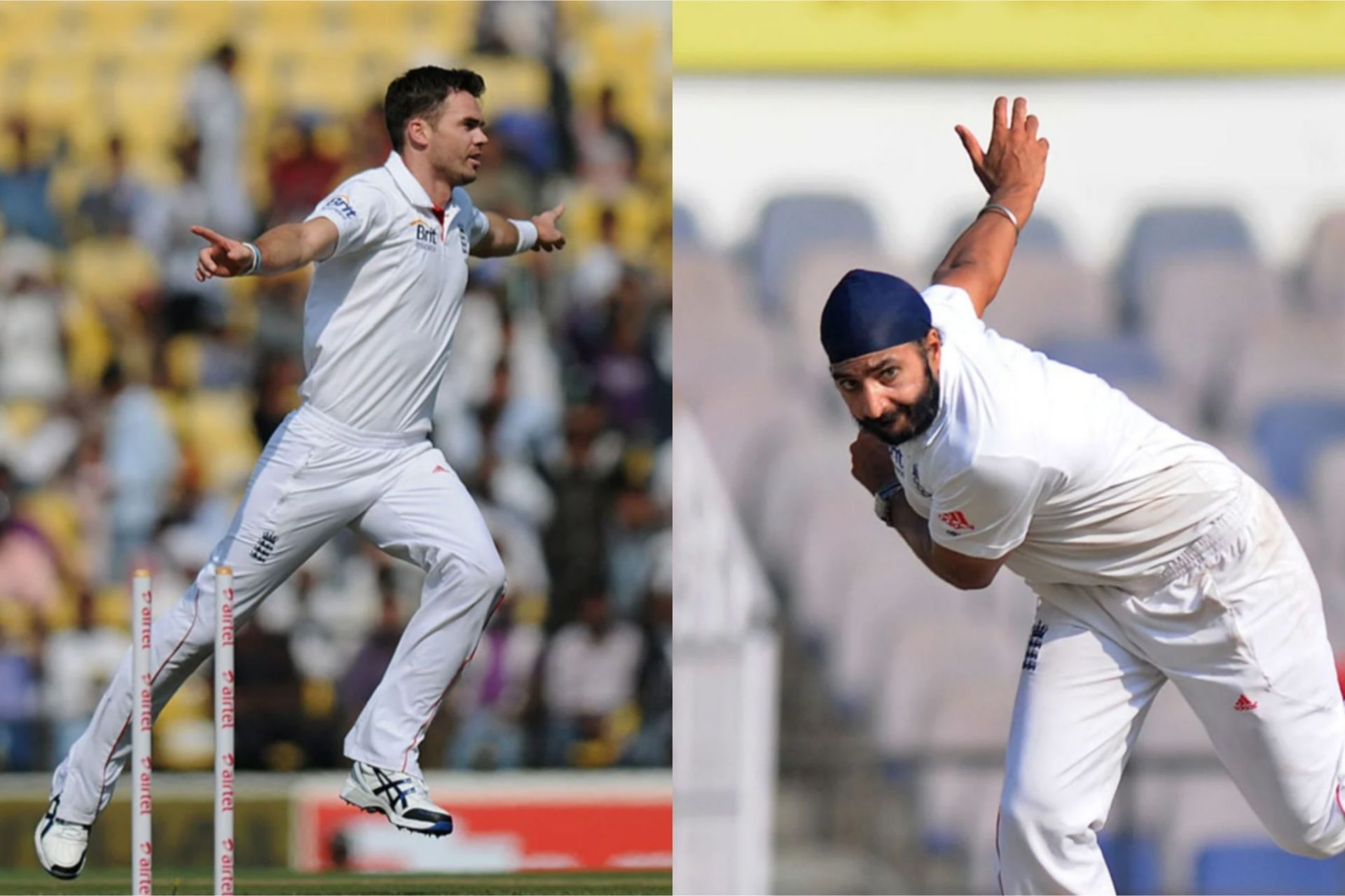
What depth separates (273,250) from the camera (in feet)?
13.3

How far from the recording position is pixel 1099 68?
27.0 feet

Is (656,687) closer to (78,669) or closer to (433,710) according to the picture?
(78,669)

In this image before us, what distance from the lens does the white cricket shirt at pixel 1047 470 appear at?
360 centimetres

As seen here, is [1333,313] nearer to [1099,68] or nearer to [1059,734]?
[1099,68]

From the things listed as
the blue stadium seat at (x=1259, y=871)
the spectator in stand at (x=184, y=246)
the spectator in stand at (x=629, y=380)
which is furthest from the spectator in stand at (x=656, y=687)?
the spectator in stand at (x=184, y=246)

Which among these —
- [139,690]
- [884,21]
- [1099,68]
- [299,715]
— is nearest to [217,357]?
[299,715]

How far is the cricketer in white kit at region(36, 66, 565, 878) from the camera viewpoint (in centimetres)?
452

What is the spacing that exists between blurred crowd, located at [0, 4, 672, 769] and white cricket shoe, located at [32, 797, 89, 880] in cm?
341

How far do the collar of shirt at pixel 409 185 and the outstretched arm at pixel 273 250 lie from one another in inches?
11.4

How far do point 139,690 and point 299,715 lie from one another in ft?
14.3

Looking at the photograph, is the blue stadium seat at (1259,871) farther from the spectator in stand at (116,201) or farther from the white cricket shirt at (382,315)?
the spectator in stand at (116,201)

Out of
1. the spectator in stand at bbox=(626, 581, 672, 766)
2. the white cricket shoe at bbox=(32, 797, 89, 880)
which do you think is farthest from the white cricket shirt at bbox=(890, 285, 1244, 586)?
the spectator in stand at bbox=(626, 581, 672, 766)

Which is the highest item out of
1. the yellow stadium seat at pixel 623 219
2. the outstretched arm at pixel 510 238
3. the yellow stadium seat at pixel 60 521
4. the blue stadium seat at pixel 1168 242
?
the yellow stadium seat at pixel 623 219

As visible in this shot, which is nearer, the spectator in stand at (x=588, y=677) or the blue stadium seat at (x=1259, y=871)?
the blue stadium seat at (x=1259, y=871)
